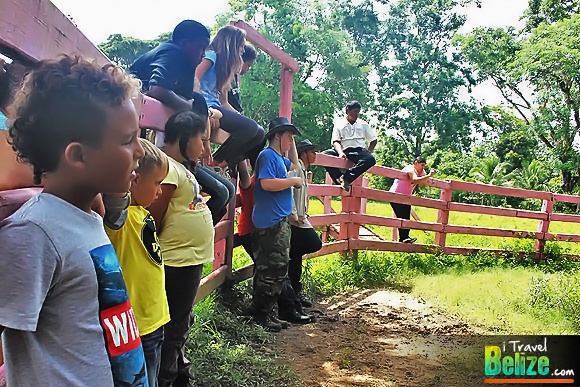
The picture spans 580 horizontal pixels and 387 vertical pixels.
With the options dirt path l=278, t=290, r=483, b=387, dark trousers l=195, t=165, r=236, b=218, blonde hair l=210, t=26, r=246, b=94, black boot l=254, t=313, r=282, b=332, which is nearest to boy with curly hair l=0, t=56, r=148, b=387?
dark trousers l=195, t=165, r=236, b=218

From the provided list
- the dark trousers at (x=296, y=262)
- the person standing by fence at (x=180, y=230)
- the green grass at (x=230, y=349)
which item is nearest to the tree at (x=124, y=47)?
the dark trousers at (x=296, y=262)

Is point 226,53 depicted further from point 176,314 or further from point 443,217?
point 443,217

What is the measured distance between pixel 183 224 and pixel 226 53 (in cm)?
142

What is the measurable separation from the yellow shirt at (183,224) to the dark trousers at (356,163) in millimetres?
3768

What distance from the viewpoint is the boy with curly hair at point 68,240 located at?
85cm

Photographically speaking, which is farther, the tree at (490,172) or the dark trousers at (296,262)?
the tree at (490,172)

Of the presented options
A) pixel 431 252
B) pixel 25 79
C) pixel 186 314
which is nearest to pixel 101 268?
pixel 25 79

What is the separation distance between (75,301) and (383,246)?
19.0 feet

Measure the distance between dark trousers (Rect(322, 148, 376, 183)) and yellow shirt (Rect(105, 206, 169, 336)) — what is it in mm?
4396

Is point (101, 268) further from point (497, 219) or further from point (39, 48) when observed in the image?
point (497, 219)

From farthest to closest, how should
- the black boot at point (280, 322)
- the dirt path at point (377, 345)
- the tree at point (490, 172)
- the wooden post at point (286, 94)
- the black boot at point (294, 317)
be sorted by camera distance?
1. the tree at point (490, 172)
2. the wooden post at point (286, 94)
3. the black boot at point (294, 317)
4. the black boot at point (280, 322)
5. the dirt path at point (377, 345)

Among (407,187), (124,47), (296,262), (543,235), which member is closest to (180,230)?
(296,262)

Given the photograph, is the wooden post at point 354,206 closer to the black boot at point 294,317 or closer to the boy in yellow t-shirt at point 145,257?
the black boot at point 294,317

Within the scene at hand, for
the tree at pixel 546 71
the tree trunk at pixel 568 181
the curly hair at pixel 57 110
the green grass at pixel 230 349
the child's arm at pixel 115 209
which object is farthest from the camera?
the tree trunk at pixel 568 181
